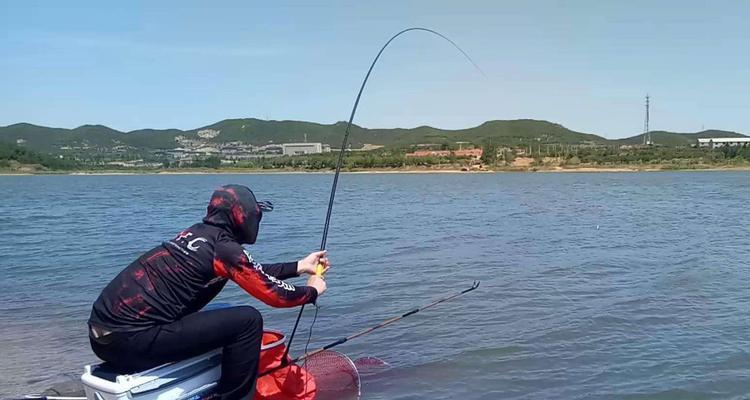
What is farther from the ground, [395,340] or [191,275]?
[191,275]

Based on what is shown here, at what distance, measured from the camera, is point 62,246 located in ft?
82.9

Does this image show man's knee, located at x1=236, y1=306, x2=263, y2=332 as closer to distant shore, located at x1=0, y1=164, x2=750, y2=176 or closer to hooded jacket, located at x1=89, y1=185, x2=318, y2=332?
hooded jacket, located at x1=89, y1=185, x2=318, y2=332

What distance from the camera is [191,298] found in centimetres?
467

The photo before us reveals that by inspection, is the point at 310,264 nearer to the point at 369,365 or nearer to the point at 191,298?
the point at 191,298

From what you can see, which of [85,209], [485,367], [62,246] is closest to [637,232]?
[485,367]

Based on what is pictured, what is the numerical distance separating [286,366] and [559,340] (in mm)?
6189

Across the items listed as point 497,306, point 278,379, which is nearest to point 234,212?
point 278,379

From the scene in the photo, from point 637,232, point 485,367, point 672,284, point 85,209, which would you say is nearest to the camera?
point 485,367

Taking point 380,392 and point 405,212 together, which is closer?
point 380,392

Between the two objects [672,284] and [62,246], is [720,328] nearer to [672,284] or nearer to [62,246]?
[672,284]

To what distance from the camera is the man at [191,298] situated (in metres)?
4.52

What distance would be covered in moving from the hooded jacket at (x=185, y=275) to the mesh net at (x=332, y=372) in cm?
175

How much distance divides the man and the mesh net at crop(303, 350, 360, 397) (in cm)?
143

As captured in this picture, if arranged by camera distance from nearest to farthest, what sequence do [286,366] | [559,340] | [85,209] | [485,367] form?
1. [286,366]
2. [485,367]
3. [559,340]
4. [85,209]
